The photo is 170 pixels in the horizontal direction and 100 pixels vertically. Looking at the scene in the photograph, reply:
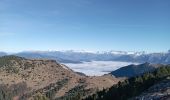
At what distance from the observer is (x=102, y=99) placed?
18862 centimetres

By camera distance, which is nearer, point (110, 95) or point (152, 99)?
point (152, 99)

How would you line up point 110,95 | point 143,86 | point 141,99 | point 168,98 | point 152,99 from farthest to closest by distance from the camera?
point 110,95 → point 143,86 → point 141,99 → point 152,99 → point 168,98

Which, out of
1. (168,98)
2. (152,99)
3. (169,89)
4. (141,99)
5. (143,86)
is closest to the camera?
(168,98)

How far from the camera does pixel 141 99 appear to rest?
10112 centimetres

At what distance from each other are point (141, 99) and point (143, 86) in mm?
74237

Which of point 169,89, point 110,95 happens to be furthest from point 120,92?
point 169,89

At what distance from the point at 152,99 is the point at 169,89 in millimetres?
19982

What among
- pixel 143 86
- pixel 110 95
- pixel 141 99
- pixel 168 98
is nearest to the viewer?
pixel 168 98

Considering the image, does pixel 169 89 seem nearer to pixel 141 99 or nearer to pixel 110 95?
pixel 141 99

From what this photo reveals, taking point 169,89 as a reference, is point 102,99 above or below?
below

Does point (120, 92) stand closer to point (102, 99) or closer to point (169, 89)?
point (102, 99)

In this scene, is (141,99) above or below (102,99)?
above

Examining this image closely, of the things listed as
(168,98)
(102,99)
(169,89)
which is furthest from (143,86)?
(168,98)

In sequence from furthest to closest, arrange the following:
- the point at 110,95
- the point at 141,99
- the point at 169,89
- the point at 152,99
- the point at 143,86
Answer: the point at 110,95 < the point at 143,86 < the point at 169,89 < the point at 141,99 < the point at 152,99
